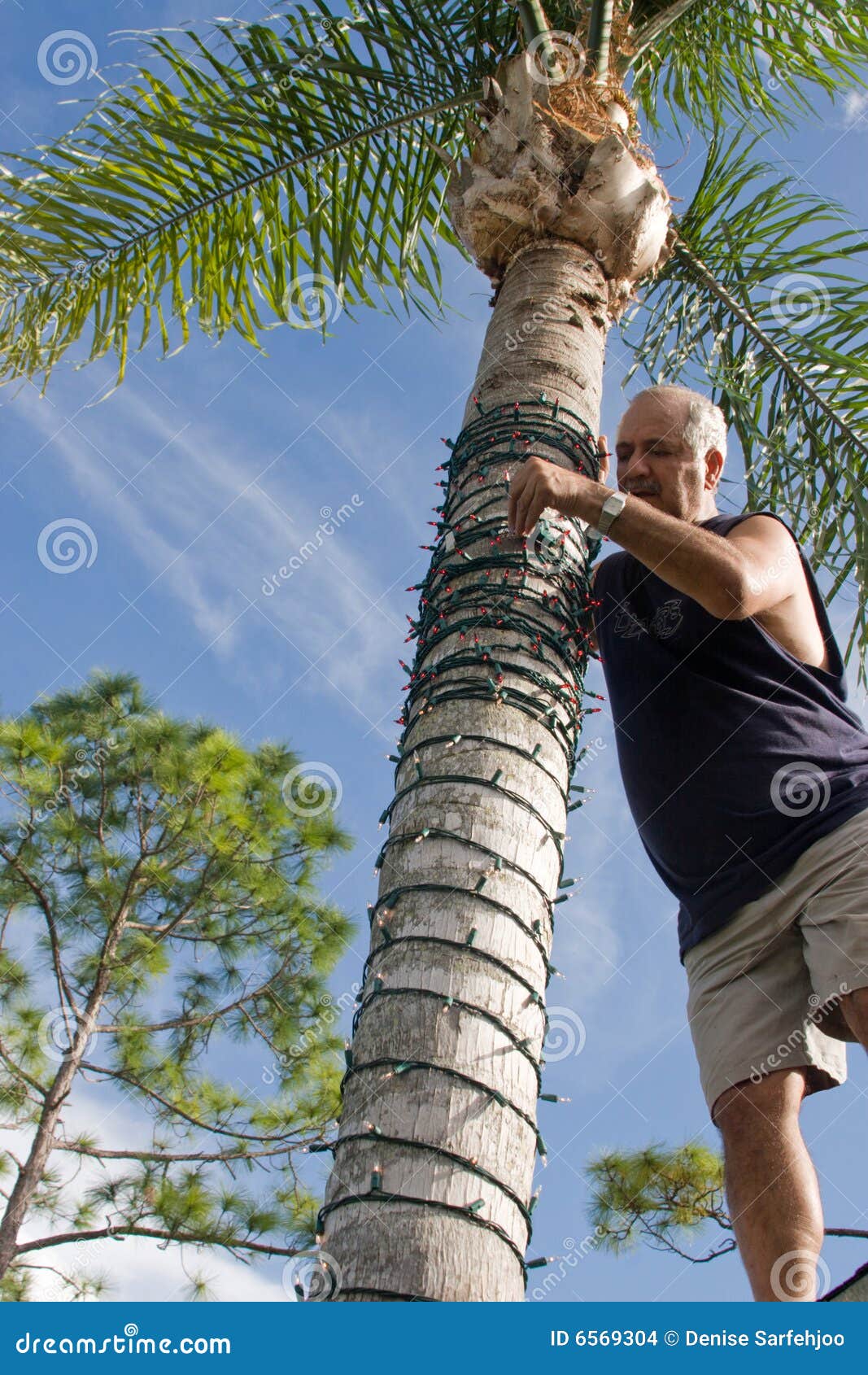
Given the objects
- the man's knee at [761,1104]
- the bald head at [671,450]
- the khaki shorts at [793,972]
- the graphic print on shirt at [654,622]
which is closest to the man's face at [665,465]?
the bald head at [671,450]

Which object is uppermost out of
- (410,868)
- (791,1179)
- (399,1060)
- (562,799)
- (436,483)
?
(436,483)

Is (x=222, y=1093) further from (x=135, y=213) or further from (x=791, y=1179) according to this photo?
(x=791, y=1179)

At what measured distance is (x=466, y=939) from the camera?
6.19 ft

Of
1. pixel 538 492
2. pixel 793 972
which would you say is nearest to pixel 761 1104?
pixel 793 972

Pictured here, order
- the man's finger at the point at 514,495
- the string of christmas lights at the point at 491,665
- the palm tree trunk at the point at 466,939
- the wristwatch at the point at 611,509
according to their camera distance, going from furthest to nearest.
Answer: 1. the man's finger at the point at 514,495
2. the wristwatch at the point at 611,509
3. the string of christmas lights at the point at 491,665
4. the palm tree trunk at the point at 466,939

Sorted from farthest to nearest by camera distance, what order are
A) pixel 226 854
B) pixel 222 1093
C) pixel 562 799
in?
1. pixel 226 854
2. pixel 222 1093
3. pixel 562 799

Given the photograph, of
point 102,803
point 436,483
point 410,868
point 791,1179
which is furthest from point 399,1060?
point 102,803

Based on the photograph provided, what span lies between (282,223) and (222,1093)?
18.4 ft

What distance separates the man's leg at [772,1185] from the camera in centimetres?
178

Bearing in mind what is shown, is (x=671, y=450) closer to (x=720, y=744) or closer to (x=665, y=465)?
(x=665, y=465)

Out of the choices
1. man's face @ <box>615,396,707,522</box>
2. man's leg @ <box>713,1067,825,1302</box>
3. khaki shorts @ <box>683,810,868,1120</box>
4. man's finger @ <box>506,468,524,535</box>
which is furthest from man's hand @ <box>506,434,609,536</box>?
man's leg @ <box>713,1067,825,1302</box>

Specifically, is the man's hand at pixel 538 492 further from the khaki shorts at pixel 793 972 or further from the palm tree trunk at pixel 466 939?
the khaki shorts at pixel 793 972

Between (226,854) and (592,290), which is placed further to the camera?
(226,854)

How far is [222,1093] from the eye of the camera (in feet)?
24.4
